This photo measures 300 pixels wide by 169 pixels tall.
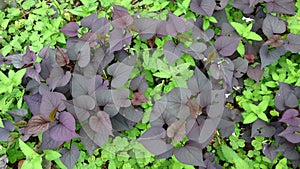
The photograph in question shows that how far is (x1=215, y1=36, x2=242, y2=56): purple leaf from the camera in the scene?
250 cm

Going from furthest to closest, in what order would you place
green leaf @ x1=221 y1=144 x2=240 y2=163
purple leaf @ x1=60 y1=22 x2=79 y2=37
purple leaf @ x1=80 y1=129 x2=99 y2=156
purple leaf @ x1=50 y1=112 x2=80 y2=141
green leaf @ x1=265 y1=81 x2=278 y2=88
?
1. purple leaf @ x1=60 y1=22 x2=79 y2=37
2. green leaf @ x1=265 y1=81 x2=278 y2=88
3. green leaf @ x1=221 y1=144 x2=240 y2=163
4. purple leaf @ x1=80 y1=129 x2=99 y2=156
5. purple leaf @ x1=50 y1=112 x2=80 y2=141

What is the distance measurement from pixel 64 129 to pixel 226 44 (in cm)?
111

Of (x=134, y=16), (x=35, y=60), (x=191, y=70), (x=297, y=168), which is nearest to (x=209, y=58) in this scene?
(x=191, y=70)

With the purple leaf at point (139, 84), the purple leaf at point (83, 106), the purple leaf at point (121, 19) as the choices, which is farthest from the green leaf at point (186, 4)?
the purple leaf at point (83, 106)

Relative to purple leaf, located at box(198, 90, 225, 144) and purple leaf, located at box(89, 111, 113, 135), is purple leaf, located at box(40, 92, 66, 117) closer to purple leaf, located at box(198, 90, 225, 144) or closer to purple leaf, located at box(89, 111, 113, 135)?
purple leaf, located at box(89, 111, 113, 135)

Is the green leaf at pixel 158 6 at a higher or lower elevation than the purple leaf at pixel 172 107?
higher

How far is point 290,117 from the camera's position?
7.64 ft

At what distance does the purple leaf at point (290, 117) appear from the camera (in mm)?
2316

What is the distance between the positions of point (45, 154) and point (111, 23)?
0.93m

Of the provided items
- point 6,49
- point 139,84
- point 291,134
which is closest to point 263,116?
point 291,134

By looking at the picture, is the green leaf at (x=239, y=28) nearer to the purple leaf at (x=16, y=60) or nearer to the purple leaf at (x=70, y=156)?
the purple leaf at (x=70, y=156)

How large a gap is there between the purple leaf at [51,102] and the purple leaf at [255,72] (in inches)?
45.4

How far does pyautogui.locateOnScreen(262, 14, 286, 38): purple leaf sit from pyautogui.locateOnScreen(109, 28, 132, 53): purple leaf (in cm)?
86

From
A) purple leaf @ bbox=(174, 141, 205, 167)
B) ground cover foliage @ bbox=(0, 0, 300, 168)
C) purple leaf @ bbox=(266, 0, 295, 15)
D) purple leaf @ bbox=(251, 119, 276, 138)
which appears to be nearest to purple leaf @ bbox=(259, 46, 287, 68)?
ground cover foliage @ bbox=(0, 0, 300, 168)
